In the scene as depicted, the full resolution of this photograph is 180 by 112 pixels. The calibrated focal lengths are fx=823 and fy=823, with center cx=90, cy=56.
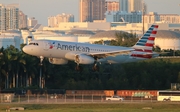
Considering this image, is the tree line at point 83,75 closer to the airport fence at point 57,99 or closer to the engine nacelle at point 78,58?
the airport fence at point 57,99

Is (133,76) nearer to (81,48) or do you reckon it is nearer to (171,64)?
(171,64)

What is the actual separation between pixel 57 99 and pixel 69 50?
8.71 meters

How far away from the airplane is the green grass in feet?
19.7

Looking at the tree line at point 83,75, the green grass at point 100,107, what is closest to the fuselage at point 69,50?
the green grass at point 100,107

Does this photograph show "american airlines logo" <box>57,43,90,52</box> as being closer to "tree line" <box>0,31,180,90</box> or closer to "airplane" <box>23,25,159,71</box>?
"airplane" <box>23,25,159,71</box>

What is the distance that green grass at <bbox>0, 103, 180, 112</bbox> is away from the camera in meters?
87.5

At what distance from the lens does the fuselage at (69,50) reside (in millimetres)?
97375

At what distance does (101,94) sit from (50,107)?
66.8 ft

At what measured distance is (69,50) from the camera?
325 ft

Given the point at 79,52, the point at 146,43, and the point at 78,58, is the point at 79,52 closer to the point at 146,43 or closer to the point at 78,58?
the point at 78,58

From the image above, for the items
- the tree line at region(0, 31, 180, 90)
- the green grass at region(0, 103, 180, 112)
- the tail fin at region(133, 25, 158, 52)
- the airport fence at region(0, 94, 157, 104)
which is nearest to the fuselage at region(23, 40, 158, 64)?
the tail fin at region(133, 25, 158, 52)

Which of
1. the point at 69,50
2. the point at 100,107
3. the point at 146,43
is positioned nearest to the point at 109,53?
the point at 69,50

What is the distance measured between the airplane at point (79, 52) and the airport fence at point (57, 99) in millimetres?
5022

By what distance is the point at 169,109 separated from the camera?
90000 mm
